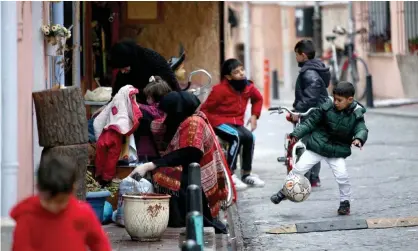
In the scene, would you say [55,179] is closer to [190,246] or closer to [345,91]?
[190,246]

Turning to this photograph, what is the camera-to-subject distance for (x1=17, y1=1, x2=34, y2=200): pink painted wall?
29.0 ft

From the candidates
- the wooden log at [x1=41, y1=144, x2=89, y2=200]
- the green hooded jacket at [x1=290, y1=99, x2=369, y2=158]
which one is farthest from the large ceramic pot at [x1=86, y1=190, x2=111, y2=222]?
the green hooded jacket at [x1=290, y1=99, x2=369, y2=158]

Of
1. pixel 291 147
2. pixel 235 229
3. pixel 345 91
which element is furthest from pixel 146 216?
pixel 291 147

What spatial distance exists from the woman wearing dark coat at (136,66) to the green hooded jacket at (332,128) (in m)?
1.47

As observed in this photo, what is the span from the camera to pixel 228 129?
13680 mm

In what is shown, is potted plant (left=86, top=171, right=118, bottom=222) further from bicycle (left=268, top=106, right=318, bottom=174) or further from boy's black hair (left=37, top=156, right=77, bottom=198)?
boy's black hair (left=37, top=156, right=77, bottom=198)

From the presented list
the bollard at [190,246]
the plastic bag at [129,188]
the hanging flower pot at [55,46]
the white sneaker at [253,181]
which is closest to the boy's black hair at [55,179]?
the bollard at [190,246]

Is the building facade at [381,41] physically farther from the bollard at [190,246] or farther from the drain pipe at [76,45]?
the bollard at [190,246]

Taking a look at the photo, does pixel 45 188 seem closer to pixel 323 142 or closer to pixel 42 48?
pixel 42 48

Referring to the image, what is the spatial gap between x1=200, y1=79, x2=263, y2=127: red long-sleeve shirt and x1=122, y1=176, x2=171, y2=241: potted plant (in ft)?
13.1

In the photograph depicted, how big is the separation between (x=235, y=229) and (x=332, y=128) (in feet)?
4.56

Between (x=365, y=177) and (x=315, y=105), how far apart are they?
179 cm

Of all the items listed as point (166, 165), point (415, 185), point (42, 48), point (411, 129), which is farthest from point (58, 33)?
point (411, 129)

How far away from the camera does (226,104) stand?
13.7 meters
